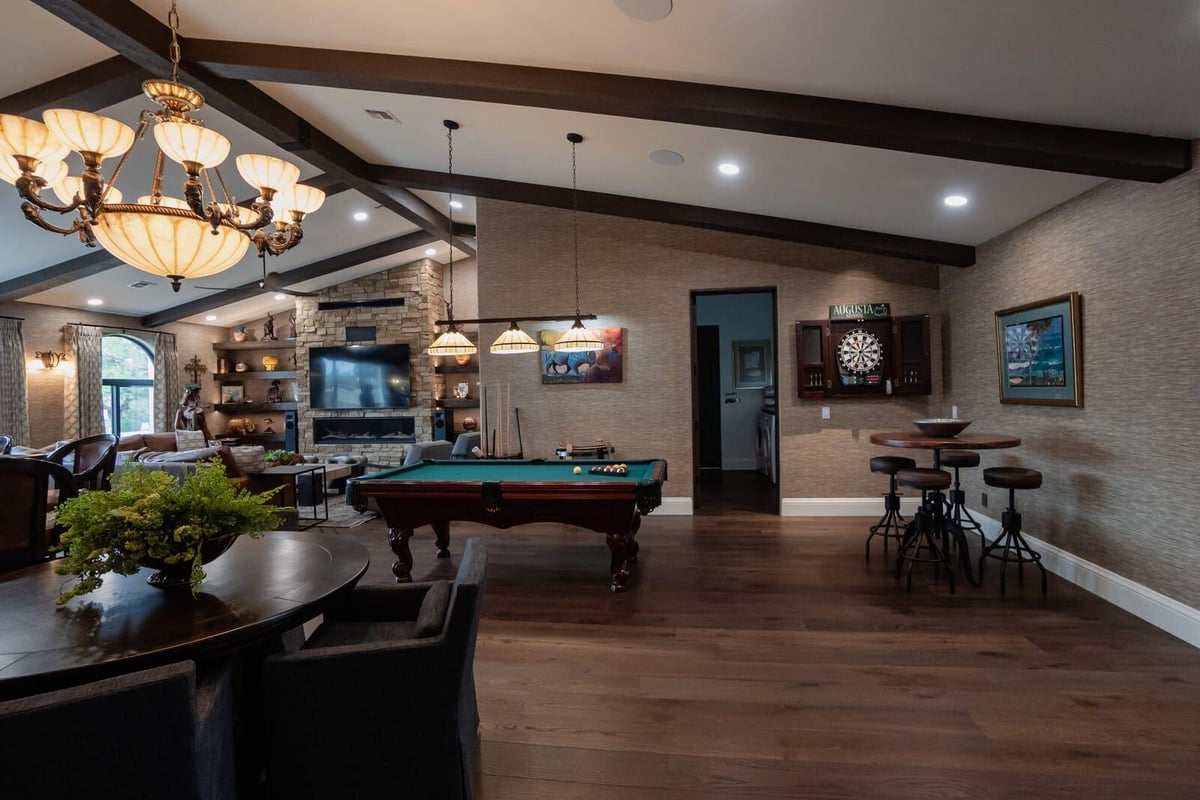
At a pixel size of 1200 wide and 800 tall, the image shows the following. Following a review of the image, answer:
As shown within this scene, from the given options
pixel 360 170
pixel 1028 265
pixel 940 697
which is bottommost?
pixel 940 697

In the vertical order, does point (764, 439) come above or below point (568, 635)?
above

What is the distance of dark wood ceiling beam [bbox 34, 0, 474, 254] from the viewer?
2996mm

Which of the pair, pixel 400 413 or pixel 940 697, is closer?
pixel 940 697

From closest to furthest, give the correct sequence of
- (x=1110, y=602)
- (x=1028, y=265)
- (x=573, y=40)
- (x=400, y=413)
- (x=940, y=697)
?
(x=940, y=697)
(x=573, y=40)
(x=1110, y=602)
(x=1028, y=265)
(x=400, y=413)

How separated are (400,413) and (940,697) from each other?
30.6ft

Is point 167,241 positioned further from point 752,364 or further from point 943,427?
point 752,364

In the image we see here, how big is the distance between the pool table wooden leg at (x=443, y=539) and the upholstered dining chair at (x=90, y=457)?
90.2 inches

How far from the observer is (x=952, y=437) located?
153 inches

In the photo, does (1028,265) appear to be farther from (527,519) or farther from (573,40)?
(527,519)

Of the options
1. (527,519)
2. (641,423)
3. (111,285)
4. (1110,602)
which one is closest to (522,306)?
(641,423)

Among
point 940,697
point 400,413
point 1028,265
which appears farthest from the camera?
point 400,413

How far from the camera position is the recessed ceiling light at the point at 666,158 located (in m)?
4.34

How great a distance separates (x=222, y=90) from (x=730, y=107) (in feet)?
12.0

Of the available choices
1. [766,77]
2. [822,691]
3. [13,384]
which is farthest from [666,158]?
[13,384]
